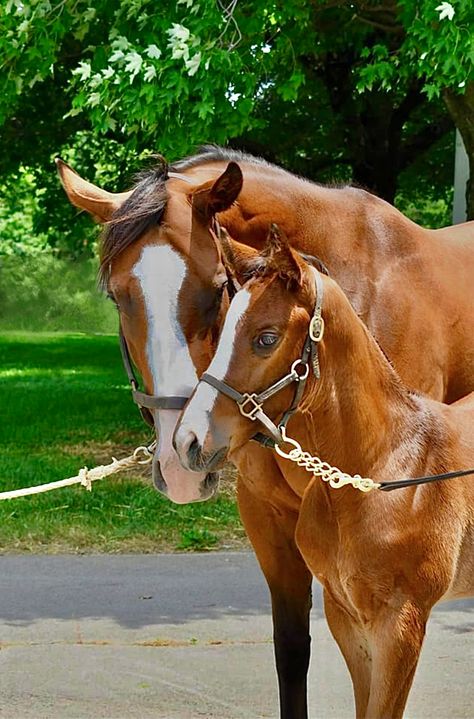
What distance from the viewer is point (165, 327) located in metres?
3.27

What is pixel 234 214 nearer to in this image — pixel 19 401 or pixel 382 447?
pixel 382 447

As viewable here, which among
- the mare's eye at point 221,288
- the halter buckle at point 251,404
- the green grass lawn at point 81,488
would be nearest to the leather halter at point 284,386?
the halter buckle at point 251,404

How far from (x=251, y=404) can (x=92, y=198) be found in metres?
1.20

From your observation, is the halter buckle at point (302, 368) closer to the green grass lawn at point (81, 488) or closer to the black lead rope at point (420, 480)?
the black lead rope at point (420, 480)

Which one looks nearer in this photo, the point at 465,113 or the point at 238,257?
the point at 238,257

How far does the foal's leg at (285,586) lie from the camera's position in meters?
3.94

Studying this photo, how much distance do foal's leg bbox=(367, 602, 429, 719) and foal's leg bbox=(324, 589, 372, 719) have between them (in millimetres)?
232

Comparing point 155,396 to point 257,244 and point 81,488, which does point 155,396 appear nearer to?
point 257,244

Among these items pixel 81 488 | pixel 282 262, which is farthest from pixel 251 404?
pixel 81 488

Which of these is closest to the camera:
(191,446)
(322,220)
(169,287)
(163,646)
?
(191,446)

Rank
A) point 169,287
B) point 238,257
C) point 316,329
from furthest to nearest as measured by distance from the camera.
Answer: point 169,287
point 238,257
point 316,329

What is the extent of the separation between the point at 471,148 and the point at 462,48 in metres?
1.72

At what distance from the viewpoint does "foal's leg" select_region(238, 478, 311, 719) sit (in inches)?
155

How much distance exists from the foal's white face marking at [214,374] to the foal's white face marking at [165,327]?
37 centimetres
